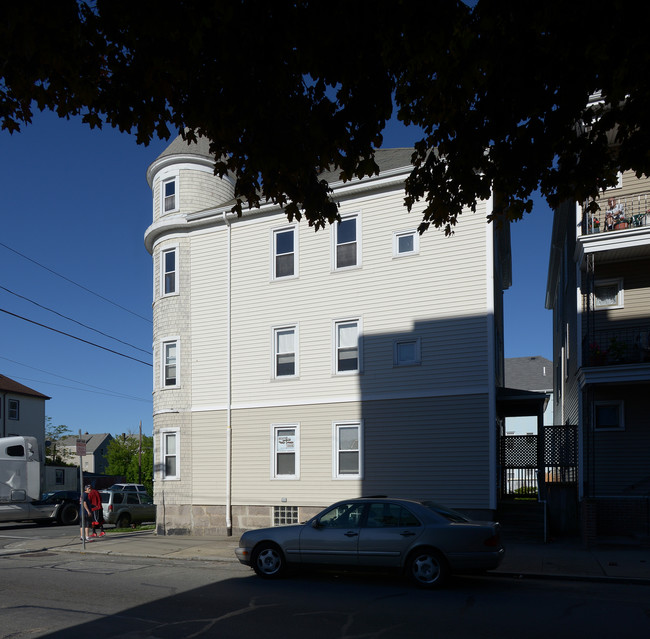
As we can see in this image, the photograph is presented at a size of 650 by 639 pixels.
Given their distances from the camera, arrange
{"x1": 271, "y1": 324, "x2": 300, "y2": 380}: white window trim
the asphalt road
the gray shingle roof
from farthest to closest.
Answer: the gray shingle roof → {"x1": 271, "y1": 324, "x2": 300, "y2": 380}: white window trim → the asphalt road

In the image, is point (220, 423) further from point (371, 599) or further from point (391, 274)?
point (371, 599)

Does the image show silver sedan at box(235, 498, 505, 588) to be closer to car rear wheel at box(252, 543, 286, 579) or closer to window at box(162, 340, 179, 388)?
car rear wheel at box(252, 543, 286, 579)

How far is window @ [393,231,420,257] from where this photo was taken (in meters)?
19.7

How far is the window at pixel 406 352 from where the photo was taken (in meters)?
19.4

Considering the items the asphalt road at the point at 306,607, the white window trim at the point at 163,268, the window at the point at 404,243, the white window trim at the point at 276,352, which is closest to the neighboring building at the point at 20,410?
the white window trim at the point at 163,268

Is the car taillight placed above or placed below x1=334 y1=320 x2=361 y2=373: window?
below

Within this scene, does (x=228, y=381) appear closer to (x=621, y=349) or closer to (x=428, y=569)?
(x=621, y=349)

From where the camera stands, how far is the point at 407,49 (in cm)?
650

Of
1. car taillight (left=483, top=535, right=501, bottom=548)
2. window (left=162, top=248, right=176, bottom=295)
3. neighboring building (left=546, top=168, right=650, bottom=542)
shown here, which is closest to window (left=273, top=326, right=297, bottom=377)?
window (left=162, top=248, right=176, bottom=295)

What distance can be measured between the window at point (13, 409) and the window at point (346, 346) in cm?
3564

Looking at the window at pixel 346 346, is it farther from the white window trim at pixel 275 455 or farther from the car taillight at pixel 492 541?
the car taillight at pixel 492 541

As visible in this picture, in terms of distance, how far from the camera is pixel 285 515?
20.7 meters

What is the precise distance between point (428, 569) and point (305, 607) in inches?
91.6

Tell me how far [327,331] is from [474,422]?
4.93 m
